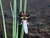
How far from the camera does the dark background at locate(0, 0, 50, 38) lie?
3.07ft

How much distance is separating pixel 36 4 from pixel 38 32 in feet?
0.73

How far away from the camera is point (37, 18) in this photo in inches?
39.2

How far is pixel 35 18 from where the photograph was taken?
999 mm

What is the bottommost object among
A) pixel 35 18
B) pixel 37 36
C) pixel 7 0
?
pixel 37 36

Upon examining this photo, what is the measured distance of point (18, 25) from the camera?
547mm

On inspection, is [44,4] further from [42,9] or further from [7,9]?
[7,9]

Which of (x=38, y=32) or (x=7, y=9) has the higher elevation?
(x=7, y=9)

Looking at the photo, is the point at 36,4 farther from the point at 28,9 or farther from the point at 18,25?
the point at 18,25

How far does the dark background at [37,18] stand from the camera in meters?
0.93

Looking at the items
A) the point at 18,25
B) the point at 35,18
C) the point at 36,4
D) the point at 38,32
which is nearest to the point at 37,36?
the point at 38,32

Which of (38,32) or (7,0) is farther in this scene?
(7,0)

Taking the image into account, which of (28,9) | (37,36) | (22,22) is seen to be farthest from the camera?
(28,9)

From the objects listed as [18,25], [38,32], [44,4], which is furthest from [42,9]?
[18,25]

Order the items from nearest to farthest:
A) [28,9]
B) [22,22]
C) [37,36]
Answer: [22,22] → [37,36] → [28,9]
